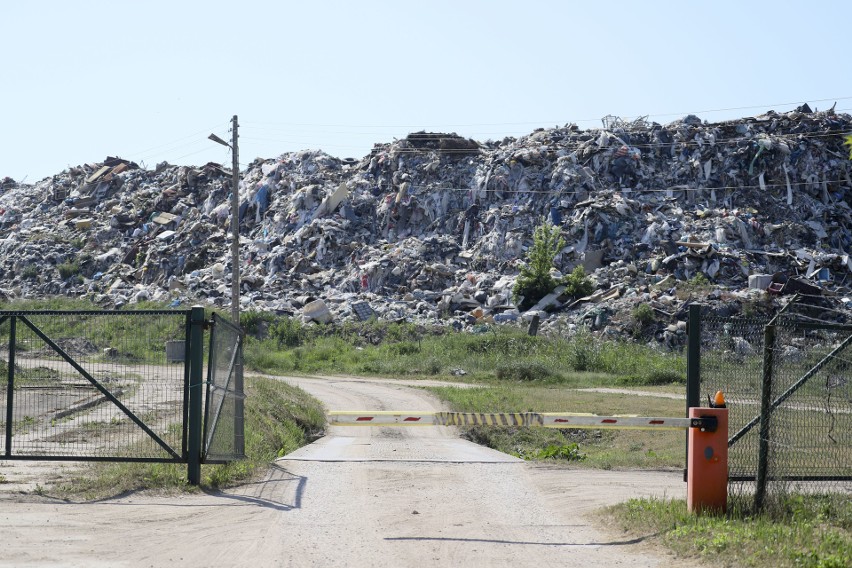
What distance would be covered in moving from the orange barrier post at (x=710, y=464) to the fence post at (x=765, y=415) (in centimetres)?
38

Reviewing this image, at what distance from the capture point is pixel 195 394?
9.31 m

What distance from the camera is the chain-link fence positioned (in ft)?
25.7

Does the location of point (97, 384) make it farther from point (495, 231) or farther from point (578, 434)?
point (495, 231)

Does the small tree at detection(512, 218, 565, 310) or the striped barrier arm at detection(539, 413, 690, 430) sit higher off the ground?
the small tree at detection(512, 218, 565, 310)

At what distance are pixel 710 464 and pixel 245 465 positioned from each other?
5197mm

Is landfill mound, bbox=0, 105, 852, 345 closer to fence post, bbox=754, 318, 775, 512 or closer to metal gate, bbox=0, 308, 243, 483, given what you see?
metal gate, bbox=0, 308, 243, 483

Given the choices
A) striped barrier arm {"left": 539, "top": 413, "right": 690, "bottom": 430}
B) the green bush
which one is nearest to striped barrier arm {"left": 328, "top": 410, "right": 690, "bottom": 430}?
striped barrier arm {"left": 539, "top": 413, "right": 690, "bottom": 430}

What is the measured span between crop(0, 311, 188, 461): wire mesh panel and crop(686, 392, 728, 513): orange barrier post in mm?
5098

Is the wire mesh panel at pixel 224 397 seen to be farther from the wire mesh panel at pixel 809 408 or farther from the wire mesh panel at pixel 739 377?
the wire mesh panel at pixel 809 408

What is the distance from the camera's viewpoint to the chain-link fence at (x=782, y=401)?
7840mm

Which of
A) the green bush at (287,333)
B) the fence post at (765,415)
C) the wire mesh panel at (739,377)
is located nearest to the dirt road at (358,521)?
the wire mesh panel at (739,377)

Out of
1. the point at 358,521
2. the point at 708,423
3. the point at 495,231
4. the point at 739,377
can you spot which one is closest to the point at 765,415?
the point at 708,423

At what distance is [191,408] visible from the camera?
30.5ft

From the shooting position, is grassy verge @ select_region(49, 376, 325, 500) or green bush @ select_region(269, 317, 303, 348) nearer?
grassy verge @ select_region(49, 376, 325, 500)
